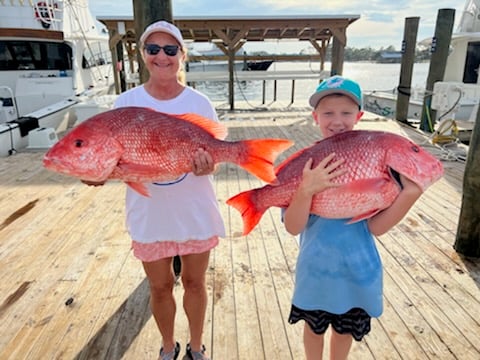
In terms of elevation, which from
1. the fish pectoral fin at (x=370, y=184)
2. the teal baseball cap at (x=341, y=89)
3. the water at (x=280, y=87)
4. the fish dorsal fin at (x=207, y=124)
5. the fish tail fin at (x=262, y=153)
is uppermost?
the teal baseball cap at (x=341, y=89)

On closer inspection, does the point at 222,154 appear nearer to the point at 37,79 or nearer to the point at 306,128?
the point at 306,128

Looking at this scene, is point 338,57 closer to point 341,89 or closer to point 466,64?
point 466,64

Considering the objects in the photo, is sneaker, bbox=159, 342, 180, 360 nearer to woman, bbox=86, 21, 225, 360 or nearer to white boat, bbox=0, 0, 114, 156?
woman, bbox=86, 21, 225, 360

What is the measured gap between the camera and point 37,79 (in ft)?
35.3

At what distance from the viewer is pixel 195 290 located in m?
2.04

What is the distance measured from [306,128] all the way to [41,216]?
21.7 ft

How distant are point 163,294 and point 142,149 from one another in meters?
0.90

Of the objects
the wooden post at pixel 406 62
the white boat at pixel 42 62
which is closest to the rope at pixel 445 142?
the wooden post at pixel 406 62

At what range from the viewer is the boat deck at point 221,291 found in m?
2.23

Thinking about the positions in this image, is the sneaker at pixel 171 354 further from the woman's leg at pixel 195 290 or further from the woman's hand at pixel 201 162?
the woman's hand at pixel 201 162

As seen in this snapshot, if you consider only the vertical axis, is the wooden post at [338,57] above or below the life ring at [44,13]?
below

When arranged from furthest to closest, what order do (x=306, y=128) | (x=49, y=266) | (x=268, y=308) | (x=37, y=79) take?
(x=37, y=79), (x=306, y=128), (x=49, y=266), (x=268, y=308)

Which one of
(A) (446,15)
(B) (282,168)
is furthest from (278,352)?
(A) (446,15)

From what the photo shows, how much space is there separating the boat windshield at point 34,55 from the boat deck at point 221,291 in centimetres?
827
